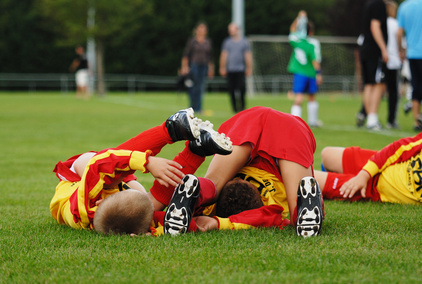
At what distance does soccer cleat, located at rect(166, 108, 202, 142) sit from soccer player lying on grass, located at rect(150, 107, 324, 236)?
98 millimetres

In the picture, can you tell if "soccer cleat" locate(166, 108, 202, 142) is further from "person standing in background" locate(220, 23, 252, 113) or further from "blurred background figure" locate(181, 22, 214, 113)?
"blurred background figure" locate(181, 22, 214, 113)

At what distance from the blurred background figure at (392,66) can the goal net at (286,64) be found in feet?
57.7

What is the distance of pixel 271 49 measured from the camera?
31094 mm

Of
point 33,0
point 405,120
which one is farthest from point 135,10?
point 405,120

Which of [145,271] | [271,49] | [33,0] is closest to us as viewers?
[145,271]

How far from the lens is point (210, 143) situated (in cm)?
358

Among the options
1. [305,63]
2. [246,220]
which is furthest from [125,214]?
[305,63]

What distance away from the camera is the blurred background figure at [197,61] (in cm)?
1599

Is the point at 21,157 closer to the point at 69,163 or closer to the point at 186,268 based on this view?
the point at 69,163

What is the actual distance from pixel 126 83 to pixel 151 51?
515cm

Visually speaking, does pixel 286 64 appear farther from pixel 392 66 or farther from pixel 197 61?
pixel 392 66

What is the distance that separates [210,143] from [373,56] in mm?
7613

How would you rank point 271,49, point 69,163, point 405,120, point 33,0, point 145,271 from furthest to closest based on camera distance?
point 33,0 < point 271,49 < point 405,120 < point 69,163 < point 145,271

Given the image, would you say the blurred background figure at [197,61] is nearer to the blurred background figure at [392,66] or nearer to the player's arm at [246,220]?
the blurred background figure at [392,66]
